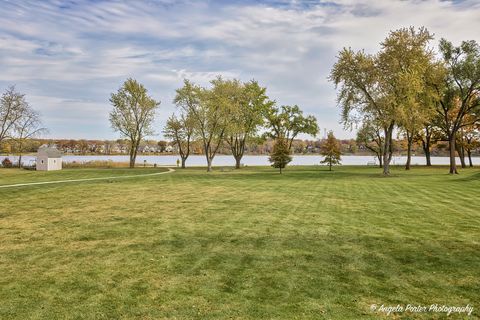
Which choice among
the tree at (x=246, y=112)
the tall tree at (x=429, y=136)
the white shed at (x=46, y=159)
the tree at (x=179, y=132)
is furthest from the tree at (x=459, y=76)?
the white shed at (x=46, y=159)

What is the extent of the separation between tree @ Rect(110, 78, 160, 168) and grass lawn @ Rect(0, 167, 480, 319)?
4535 centimetres

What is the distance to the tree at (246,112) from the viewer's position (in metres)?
54.5


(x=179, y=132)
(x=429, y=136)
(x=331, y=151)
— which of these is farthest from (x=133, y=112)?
(x=429, y=136)

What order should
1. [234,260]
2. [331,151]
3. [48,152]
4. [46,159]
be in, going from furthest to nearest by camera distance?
[331,151] → [48,152] → [46,159] → [234,260]

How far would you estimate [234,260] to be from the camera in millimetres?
9172

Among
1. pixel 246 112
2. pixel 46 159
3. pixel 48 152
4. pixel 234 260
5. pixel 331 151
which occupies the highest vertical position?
pixel 246 112

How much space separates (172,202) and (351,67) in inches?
1135

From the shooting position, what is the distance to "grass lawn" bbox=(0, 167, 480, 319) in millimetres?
6707

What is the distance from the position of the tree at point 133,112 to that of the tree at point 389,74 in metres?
34.3

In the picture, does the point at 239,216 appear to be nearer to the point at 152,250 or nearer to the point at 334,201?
the point at 152,250

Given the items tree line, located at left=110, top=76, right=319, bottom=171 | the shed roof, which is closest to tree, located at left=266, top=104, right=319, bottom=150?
tree line, located at left=110, top=76, right=319, bottom=171

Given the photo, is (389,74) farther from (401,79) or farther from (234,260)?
(234,260)

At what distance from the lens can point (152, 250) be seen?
10055 millimetres

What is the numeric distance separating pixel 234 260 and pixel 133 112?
5607 centimetres
